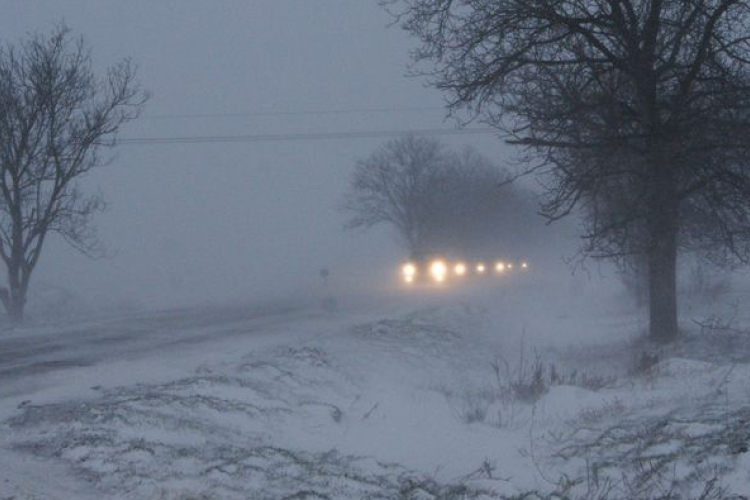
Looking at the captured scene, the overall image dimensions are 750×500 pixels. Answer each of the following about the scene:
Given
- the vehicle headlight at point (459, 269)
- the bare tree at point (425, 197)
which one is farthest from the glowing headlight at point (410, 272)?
the bare tree at point (425, 197)

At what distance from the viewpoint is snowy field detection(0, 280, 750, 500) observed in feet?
16.8

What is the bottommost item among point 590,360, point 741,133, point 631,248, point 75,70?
point 590,360

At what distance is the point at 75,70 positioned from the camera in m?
20.2

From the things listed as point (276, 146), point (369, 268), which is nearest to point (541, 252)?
point (369, 268)

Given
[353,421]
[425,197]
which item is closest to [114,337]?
[353,421]

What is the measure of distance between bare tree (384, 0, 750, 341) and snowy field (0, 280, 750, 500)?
100.0 inches

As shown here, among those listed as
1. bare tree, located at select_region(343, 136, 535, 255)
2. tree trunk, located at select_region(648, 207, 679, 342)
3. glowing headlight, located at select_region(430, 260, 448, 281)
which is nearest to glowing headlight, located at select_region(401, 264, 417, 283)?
glowing headlight, located at select_region(430, 260, 448, 281)

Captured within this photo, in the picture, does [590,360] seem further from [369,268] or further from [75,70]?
[369,268]

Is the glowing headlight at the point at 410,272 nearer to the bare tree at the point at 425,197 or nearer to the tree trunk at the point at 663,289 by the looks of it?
the bare tree at the point at 425,197

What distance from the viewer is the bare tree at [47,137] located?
19656mm

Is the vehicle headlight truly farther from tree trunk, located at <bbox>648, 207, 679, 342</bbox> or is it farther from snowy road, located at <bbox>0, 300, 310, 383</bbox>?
tree trunk, located at <bbox>648, 207, 679, 342</bbox>

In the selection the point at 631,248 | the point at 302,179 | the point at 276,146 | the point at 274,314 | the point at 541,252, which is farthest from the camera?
the point at 276,146

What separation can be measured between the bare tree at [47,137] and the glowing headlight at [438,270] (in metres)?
23.3

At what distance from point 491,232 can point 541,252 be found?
2282cm
